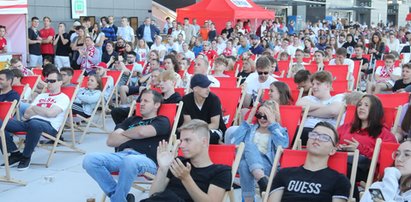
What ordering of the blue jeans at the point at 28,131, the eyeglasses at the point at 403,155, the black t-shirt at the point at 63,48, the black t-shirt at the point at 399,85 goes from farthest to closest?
the black t-shirt at the point at 63,48, the black t-shirt at the point at 399,85, the blue jeans at the point at 28,131, the eyeglasses at the point at 403,155

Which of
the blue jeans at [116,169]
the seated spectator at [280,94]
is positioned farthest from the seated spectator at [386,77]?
the blue jeans at [116,169]

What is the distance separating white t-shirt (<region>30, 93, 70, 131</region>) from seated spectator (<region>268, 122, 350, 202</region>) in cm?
378

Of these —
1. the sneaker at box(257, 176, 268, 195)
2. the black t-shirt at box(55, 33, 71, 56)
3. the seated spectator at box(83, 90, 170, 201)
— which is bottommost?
Answer: the sneaker at box(257, 176, 268, 195)

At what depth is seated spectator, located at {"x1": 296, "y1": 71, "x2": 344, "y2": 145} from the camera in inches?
245

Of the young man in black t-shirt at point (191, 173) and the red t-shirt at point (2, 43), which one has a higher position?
the red t-shirt at point (2, 43)

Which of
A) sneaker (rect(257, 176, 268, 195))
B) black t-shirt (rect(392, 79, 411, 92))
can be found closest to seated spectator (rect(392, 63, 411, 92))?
black t-shirt (rect(392, 79, 411, 92))

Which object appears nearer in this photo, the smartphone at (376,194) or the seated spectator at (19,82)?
the smartphone at (376,194)

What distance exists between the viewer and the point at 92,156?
16.5 feet

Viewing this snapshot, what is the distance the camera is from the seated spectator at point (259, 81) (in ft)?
25.8

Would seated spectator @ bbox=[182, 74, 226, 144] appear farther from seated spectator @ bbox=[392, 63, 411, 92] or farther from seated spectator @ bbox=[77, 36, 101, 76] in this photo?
seated spectator @ bbox=[77, 36, 101, 76]

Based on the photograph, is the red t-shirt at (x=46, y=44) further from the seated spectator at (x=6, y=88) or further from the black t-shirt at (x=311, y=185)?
the black t-shirt at (x=311, y=185)

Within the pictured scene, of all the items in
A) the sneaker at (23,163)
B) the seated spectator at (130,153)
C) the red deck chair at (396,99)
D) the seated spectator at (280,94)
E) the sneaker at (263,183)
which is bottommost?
the sneaker at (23,163)

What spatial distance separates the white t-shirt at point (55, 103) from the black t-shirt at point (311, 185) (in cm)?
379

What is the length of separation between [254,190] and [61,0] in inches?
707
